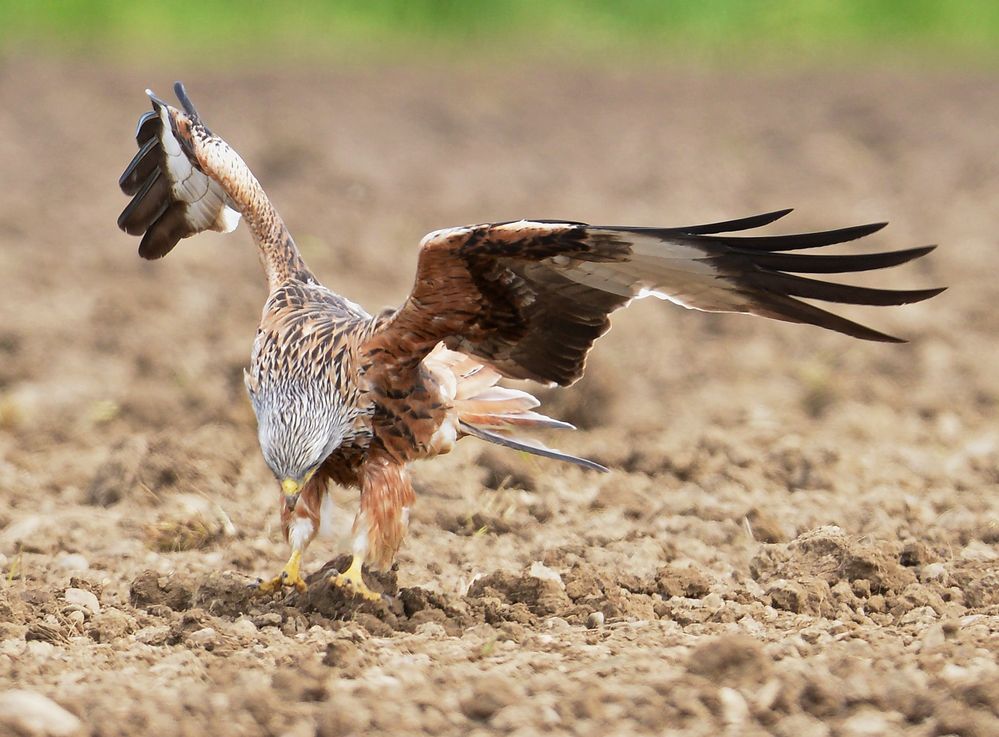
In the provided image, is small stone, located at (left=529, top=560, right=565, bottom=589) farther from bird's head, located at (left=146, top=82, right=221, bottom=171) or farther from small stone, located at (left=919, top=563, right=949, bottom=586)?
bird's head, located at (left=146, top=82, right=221, bottom=171)

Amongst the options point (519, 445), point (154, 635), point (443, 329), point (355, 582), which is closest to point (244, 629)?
point (154, 635)

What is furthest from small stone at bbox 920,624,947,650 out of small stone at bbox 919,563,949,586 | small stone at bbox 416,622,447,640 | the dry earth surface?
small stone at bbox 416,622,447,640

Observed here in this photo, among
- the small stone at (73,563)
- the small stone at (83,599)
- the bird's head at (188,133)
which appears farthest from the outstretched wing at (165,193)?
the small stone at (83,599)

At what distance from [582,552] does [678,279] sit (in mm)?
1336

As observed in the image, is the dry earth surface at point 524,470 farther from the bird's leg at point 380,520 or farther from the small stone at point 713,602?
the bird's leg at point 380,520

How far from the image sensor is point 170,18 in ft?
55.5

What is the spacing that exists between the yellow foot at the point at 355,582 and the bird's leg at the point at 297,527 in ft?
0.63

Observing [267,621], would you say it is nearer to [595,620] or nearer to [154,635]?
[154,635]

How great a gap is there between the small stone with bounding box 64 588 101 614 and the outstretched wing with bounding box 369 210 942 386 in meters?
1.33

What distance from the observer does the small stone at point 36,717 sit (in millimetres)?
3814

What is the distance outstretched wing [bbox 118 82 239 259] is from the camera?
258 inches

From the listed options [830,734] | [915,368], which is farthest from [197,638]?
[915,368]

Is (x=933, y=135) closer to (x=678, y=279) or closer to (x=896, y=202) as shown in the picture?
(x=896, y=202)

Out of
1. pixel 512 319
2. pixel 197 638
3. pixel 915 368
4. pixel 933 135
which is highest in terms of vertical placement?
pixel 933 135
